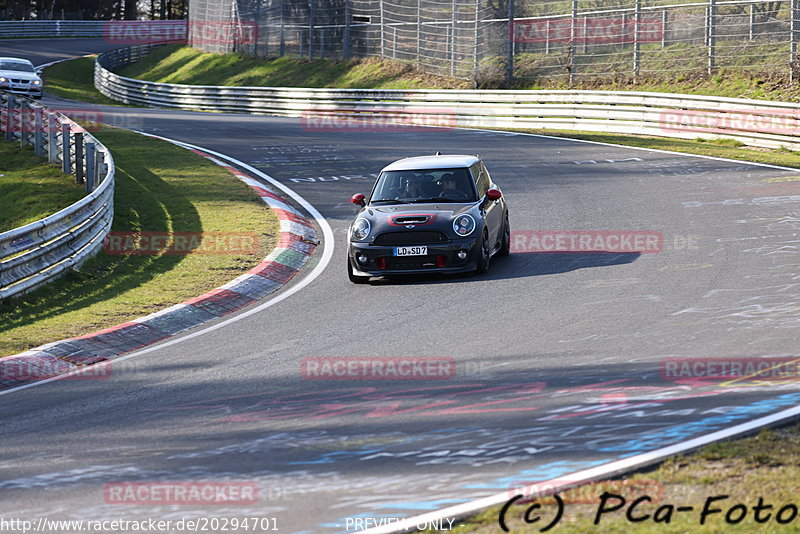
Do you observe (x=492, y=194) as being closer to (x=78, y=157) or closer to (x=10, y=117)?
(x=78, y=157)

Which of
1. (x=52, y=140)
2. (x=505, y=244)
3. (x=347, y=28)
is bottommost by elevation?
(x=505, y=244)

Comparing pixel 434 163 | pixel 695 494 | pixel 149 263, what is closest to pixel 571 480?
pixel 695 494

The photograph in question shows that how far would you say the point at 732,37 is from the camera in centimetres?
3120

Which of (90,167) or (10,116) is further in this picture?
(10,116)

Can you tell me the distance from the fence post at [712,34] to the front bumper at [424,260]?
1986cm

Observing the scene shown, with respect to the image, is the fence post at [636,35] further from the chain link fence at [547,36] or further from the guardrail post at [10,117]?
the guardrail post at [10,117]

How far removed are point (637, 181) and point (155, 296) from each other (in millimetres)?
10263

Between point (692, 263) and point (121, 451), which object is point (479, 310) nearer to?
point (692, 263)

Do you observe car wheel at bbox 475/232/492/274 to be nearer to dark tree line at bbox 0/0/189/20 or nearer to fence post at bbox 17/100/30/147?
fence post at bbox 17/100/30/147

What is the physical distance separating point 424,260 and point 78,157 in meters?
9.76

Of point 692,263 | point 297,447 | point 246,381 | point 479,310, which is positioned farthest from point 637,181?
point 297,447

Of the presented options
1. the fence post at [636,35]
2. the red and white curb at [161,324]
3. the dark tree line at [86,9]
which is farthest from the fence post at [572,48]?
the dark tree line at [86,9]

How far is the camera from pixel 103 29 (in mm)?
79500

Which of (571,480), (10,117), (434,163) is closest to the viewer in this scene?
(571,480)
